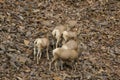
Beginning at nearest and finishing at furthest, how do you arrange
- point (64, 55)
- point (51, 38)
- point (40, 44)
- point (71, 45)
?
point (64, 55) → point (40, 44) → point (71, 45) → point (51, 38)

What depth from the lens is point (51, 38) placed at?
10.2m

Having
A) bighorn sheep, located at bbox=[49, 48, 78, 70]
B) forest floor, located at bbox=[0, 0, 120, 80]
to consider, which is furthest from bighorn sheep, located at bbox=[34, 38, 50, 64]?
bighorn sheep, located at bbox=[49, 48, 78, 70]

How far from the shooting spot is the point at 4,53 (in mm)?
9508

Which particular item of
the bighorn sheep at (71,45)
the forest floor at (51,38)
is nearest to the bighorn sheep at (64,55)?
the bighorn sheep at (71,45)

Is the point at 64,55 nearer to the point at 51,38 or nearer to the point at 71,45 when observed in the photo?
the point at 71,45

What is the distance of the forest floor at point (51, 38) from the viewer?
9219 mm

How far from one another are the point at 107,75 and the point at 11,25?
3.24 meters

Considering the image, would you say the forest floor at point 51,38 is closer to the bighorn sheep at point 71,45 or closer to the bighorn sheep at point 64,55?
the bighorn sheep at point 64,55

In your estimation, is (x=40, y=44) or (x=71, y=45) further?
(x=71, y=45)

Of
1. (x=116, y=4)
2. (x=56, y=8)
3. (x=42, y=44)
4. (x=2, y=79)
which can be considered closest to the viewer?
(x=2, y=79)

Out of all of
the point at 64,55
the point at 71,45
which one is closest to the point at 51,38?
the point at 71,45

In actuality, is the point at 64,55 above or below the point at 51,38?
below

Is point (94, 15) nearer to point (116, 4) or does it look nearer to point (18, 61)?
point (116, 4)

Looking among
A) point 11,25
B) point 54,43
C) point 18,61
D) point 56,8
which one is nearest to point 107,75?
point 54,43
